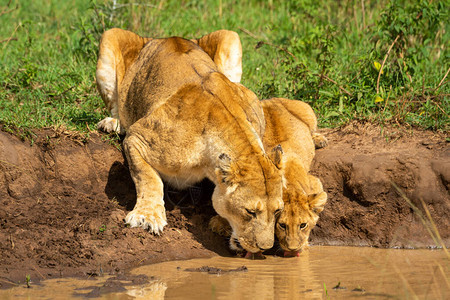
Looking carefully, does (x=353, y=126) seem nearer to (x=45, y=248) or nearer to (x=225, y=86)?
(x=225, y=86)

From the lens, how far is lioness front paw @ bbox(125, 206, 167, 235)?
5.88 metres

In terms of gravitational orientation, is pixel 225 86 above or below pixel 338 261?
above

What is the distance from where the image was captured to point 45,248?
540 cm

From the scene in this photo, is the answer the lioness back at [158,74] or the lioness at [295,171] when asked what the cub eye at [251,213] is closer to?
the lioness at [295,171]

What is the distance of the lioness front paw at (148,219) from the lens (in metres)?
5.88

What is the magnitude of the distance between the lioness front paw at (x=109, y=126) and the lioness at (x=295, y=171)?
159cm

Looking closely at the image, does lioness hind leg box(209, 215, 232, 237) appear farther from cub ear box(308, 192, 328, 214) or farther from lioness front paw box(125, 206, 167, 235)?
cub ear box(308, 192, 328, 214)

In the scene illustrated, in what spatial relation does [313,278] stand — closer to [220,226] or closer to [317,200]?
[317,200]

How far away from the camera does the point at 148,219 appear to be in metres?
5.90

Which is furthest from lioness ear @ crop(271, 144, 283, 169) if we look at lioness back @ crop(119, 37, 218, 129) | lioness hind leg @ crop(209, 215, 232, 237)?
lioness back @ crop(119, 37, 218, 129)

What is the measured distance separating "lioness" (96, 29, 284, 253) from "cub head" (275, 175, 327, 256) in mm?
237

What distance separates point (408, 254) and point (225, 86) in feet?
7.67

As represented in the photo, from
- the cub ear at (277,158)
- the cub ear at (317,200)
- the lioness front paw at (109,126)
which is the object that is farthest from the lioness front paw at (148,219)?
the lioness front paw at (109,126)

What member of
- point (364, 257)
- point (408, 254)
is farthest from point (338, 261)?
point (408, 254)
